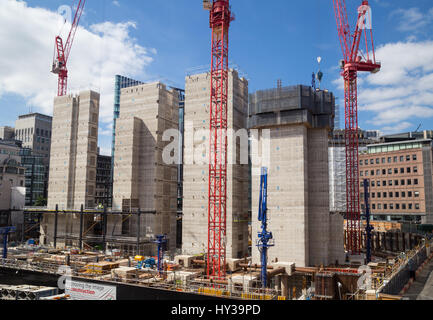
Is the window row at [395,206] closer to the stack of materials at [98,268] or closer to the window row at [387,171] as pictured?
the window row at [387,171]

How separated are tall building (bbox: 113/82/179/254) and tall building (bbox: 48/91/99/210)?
11.2 metres

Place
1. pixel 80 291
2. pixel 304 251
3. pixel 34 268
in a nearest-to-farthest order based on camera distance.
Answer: pixel 80 291, pixel 34 268, pixel 304 251

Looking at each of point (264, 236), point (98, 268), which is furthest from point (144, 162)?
point (264, 236)

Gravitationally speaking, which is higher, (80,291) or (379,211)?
(379,211)

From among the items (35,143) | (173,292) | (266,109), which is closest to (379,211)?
(266,109)

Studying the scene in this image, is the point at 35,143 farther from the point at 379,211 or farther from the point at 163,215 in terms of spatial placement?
the point at 379,211

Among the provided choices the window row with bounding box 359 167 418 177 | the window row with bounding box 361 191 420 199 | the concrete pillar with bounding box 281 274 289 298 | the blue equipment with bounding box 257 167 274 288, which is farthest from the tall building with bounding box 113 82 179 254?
the window row with bounding box 359 167 418 177

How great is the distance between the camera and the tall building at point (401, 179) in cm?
11925

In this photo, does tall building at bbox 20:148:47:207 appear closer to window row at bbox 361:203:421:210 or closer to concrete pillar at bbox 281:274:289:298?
concrete pillar at bbox 281:274:289:298

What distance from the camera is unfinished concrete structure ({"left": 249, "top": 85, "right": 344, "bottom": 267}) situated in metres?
66.9

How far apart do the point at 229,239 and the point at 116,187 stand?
3284 cm

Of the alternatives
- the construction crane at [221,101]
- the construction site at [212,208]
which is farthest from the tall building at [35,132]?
the construction crane at [221,101]

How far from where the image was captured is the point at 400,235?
309 ft

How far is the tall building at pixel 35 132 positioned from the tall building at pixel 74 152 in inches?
2326
